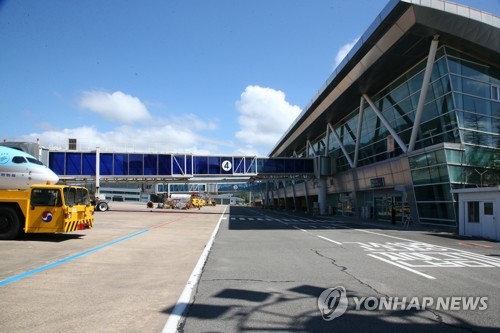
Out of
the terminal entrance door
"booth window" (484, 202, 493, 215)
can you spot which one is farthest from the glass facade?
"booth window" (484, 202, 493, 215)

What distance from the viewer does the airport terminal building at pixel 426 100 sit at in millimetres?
26938

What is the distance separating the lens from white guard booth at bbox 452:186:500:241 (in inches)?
773

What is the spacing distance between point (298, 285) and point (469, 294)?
9.92 feet

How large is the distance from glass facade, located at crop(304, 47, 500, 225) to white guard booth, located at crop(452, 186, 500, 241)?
17.0 ft

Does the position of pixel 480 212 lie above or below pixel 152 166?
below

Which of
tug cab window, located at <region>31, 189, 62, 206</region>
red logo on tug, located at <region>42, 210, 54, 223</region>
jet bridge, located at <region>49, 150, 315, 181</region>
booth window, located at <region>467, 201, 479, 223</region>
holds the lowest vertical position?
booth window, located at <region>467, 201, 479, 223</region>

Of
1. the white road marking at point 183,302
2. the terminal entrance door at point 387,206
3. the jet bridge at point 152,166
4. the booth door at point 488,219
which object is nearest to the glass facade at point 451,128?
the terminal entrance door at point 387,206

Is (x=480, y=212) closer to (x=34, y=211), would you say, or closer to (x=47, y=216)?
(x=47, y=216)

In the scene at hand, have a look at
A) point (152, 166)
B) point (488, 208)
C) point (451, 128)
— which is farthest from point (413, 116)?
point (152, 166)

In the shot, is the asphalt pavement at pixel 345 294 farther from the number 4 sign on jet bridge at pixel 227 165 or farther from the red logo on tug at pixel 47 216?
the number 4 sign on jet bridge at pixel 227 165

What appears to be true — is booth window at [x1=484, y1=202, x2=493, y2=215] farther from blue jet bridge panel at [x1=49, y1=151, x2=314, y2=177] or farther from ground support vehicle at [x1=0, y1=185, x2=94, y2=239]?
blue jet bridge panel at [x1=49, y1=151, x2=314, y2=177]

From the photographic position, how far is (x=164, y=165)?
5094 cm

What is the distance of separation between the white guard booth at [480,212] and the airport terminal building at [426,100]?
421cm

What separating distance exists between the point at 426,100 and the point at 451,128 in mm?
3862
